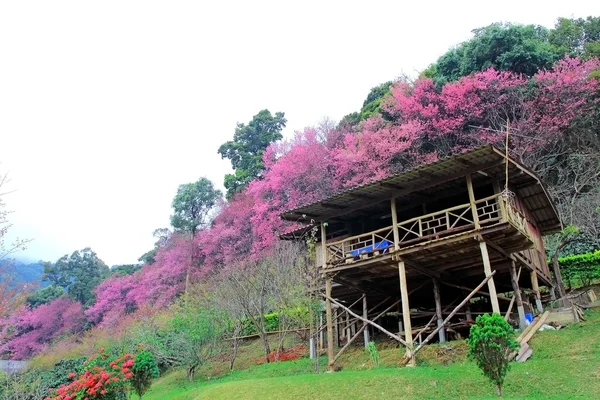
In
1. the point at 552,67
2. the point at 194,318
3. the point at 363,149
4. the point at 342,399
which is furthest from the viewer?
the point at 363,149

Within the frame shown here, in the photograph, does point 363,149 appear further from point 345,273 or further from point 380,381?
point 380,381

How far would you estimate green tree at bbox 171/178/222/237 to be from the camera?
45000 millimetres

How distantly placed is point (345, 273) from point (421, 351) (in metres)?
3.58

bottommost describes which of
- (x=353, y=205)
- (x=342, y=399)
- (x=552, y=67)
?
(x=342, y=399)

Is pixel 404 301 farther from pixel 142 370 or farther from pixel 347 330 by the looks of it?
pixel 142 370

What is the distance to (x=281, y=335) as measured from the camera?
22594 mm

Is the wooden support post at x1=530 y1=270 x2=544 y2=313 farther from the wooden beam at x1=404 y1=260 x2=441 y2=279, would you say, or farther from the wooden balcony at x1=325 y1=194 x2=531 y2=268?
the wooden beam at x1=404 y1=260 x2=441 y2=279

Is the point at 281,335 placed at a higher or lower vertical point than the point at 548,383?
higher

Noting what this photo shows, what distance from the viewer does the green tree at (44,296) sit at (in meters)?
48.7

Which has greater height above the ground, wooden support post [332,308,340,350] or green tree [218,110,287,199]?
green tree [218,110,287,199]

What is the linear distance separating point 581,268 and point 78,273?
158 ft

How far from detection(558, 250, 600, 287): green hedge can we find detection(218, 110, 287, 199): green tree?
26.5m

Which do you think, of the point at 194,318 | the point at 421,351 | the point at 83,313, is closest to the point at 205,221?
the point at 83,313

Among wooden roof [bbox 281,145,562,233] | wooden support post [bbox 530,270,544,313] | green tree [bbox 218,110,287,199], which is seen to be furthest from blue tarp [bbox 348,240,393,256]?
green tree [bbox 218,110,287,199]
